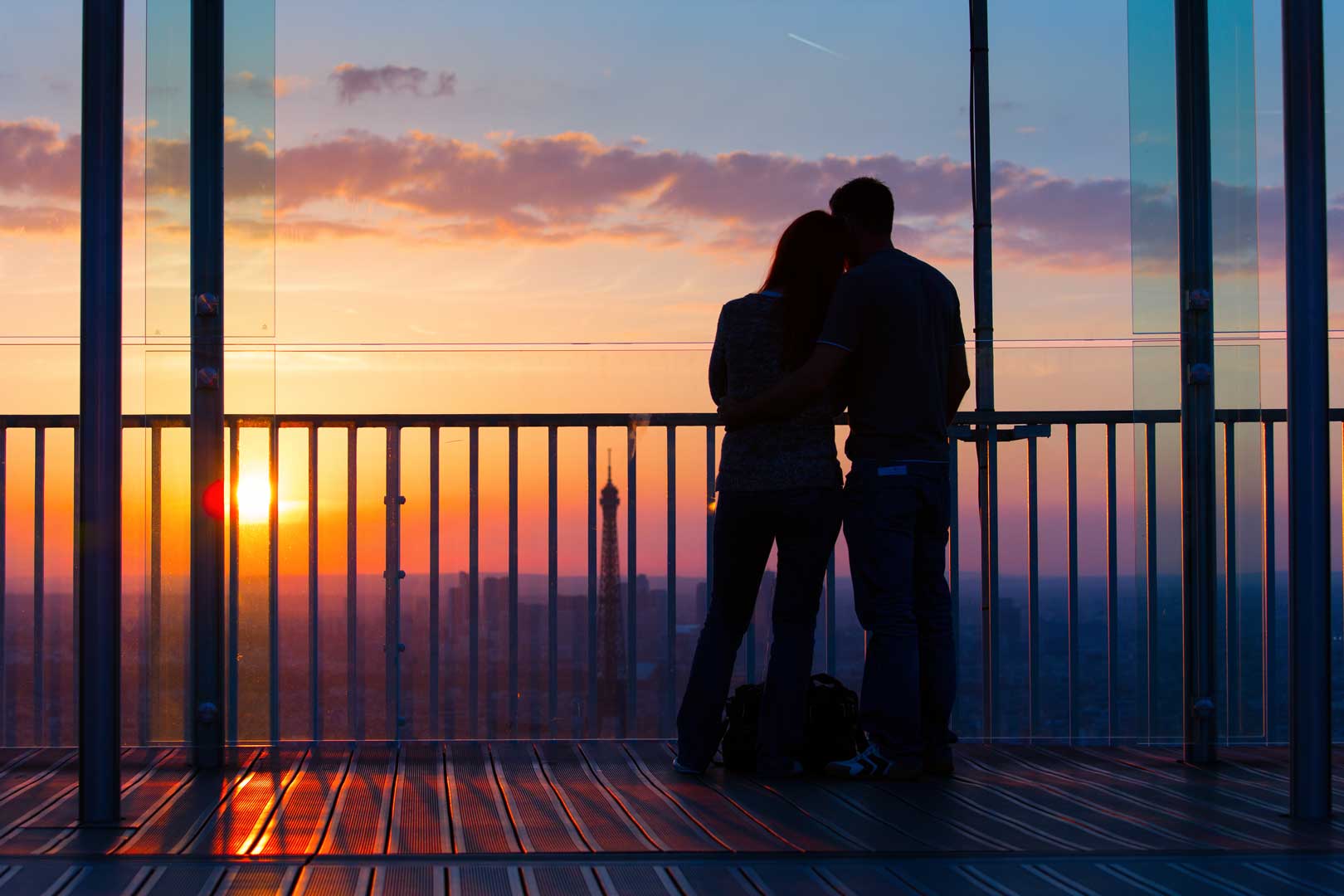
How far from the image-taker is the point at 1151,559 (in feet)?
12.5

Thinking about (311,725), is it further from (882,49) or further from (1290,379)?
(882,49)

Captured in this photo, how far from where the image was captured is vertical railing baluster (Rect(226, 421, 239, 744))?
3.58 metres

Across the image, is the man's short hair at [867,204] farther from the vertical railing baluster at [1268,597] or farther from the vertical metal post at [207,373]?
the vertical metal post at [207,373]

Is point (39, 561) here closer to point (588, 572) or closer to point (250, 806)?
point (250, 806)

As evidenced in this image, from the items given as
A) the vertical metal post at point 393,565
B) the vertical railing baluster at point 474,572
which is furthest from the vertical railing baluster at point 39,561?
the vertical railing baluster at point 474,572

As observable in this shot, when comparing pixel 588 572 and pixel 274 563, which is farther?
pixel 588 572

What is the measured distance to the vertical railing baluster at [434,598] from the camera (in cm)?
386

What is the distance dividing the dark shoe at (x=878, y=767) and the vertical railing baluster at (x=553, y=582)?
921mm

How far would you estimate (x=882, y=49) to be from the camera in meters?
5.41

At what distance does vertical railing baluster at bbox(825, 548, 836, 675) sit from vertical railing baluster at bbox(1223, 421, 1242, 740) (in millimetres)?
1041

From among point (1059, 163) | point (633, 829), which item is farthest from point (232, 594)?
point (1059, 163)

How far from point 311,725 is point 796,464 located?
5.08ft

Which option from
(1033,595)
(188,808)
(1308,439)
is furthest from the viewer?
(1033,595)

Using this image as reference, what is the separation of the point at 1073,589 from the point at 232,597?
2.32 meters
